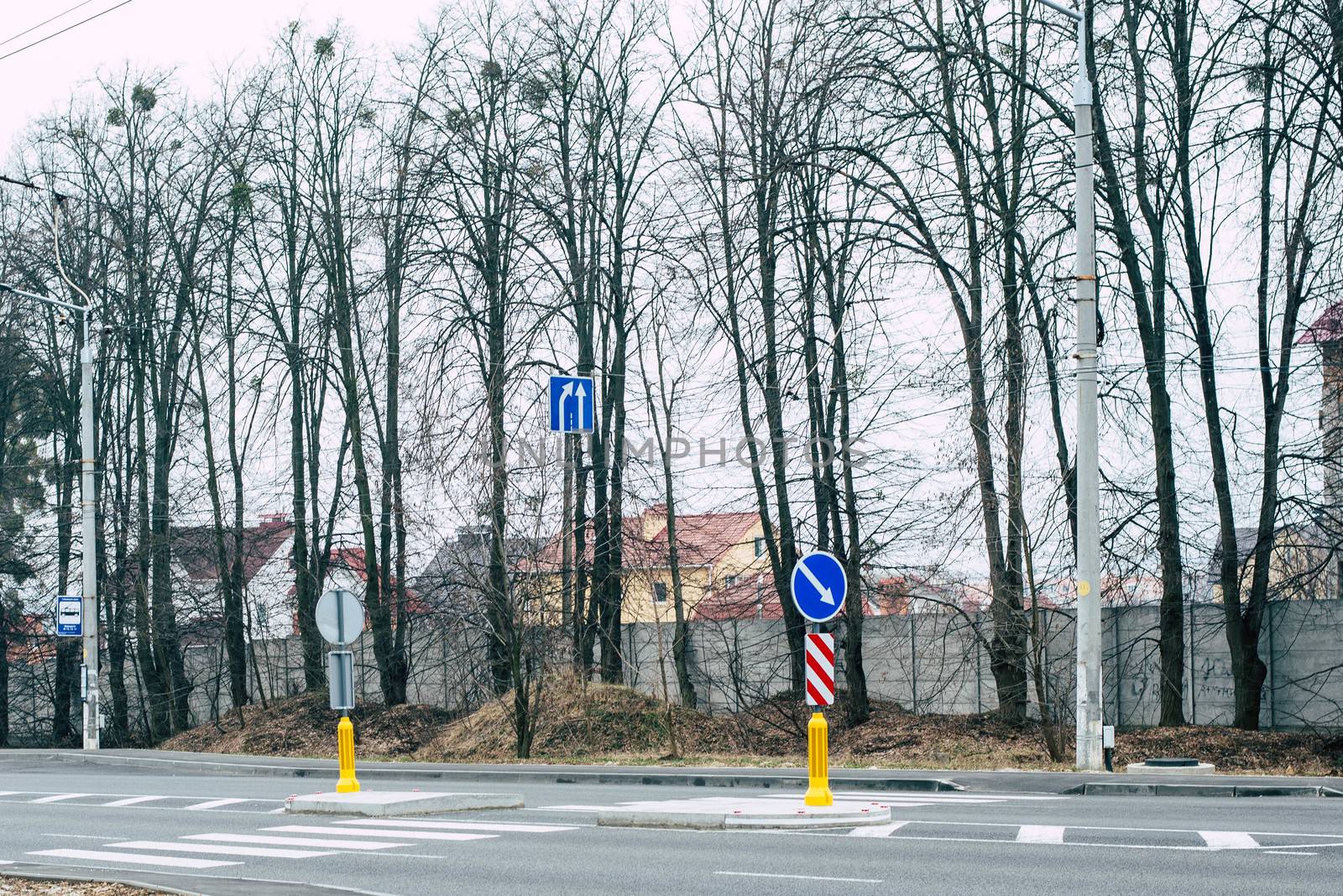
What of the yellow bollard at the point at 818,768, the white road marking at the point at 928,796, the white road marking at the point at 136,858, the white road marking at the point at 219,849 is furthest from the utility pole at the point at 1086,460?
the white road marking at the point at 136,858

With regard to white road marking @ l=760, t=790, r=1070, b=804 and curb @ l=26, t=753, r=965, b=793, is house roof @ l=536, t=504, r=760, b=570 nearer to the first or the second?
curb @ l=26, t=753, r=965, b=793

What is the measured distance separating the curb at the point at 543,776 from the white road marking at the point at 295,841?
751cm

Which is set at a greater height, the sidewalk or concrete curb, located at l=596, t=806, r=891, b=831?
concrete curb, located at l=596, t=806, r=891, b=831

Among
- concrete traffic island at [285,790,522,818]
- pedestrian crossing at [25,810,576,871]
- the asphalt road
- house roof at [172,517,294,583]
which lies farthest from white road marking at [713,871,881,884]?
house roof at [172,517,294,583]

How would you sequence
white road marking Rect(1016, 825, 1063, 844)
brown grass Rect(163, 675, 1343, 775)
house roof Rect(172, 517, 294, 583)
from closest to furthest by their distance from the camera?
white road marking Rect(1016, 825, 1063, 844)
brown grass Rect(163, 675, 1343, 775)
house roof Rect(172, 517, 294, 583)

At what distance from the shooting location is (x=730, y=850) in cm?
1280

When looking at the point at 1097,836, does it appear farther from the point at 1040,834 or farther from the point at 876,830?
the point at 876,830

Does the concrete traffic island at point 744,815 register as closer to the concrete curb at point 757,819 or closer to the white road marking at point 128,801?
the concrete curb at point 757,819

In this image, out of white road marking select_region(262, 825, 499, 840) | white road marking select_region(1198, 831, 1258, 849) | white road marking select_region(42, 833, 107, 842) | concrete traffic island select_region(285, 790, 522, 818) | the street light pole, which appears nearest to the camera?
white road marking select_region(1198, 831, 1258, 849)

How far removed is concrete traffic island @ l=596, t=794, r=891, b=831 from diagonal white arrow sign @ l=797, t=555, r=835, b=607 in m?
2.14

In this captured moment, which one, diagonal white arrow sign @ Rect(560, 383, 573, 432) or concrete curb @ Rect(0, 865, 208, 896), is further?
diagonal white arrow sign @ Rect(560, 383, 573, 432)

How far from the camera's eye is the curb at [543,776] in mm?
20078

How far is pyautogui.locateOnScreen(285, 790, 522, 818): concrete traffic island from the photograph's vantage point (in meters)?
17.0

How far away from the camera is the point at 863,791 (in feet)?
64.3
